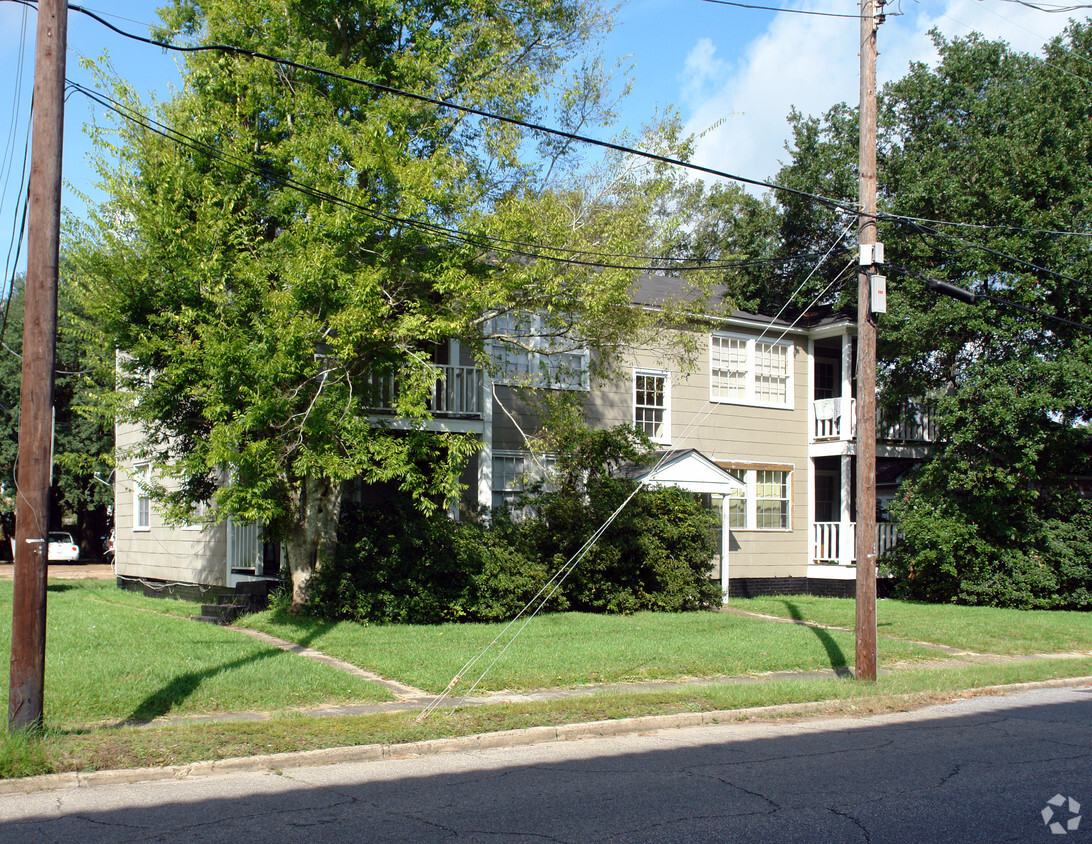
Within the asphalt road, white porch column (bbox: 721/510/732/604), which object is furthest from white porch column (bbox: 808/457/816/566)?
the asphalt road

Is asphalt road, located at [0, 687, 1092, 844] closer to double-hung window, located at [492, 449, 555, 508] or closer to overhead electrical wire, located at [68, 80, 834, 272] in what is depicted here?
overhead electrical wire, located at [68, 80, 834, 272]

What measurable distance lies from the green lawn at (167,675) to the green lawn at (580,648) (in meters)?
0.97

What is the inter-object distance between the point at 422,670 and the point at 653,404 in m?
11.5

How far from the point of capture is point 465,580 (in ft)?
53.2

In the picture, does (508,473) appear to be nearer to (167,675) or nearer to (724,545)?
(724,545)

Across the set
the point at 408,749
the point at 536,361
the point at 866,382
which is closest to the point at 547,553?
the point at 536,361

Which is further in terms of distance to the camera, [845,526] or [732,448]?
[732,448]

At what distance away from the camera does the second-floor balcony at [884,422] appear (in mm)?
22625

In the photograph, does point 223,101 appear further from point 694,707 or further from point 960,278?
point 960,278

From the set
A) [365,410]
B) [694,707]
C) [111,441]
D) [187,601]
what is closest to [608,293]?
[365,410]

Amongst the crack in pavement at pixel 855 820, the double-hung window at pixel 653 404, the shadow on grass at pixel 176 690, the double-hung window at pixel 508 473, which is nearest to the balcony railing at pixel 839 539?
the double-hung window at pixel 653 404

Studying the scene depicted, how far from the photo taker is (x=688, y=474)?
19.7 meters

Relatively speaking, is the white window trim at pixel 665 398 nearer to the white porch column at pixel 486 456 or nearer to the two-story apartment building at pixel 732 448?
the two-story apartment building at pixel 732 448

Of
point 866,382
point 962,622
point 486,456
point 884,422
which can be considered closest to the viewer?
point 866,382
